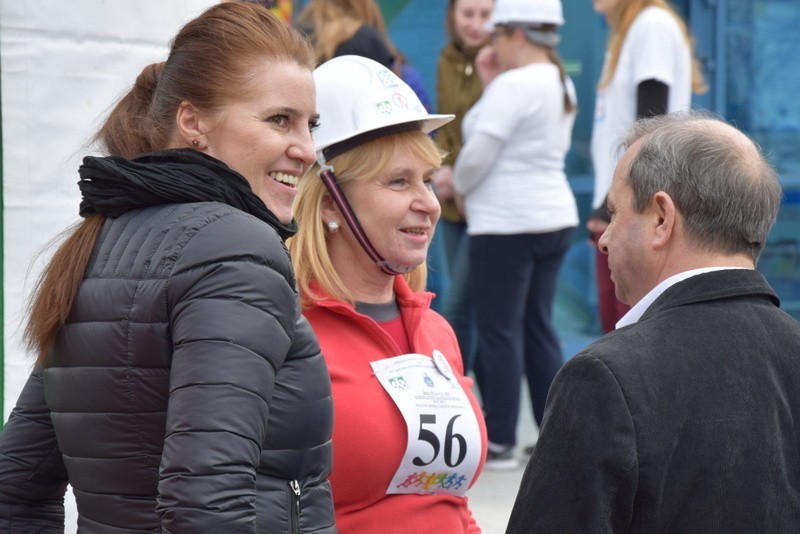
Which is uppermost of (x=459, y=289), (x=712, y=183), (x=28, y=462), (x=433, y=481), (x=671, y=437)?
(x=712, y=183)

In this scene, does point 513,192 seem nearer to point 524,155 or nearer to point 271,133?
point 524,155

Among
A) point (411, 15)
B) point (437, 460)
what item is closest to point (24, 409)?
point (437, 460)

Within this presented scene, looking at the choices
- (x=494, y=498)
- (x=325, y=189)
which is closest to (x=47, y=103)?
(x=325, y=189)

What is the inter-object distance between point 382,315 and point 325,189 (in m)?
0.32

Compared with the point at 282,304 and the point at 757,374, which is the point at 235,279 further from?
the point at 757,374

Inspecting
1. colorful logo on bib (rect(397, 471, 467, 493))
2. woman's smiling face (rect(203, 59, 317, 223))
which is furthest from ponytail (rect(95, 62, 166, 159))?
colorful logo on bib (rect(397, 471, 467, 493))

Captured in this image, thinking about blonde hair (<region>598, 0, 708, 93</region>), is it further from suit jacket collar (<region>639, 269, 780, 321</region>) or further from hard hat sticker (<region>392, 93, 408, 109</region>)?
suit jacket collar (<region>639, 269, 780, 321</region>)

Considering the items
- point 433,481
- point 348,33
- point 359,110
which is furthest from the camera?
point 348,33

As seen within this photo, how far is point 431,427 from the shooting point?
2779mm

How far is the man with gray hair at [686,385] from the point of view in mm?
1903

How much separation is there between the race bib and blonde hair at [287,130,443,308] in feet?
0.76

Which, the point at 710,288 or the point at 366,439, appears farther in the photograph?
the point at 366,439

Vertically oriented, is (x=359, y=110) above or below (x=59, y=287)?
above

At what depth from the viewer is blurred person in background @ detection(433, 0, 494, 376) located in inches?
241
